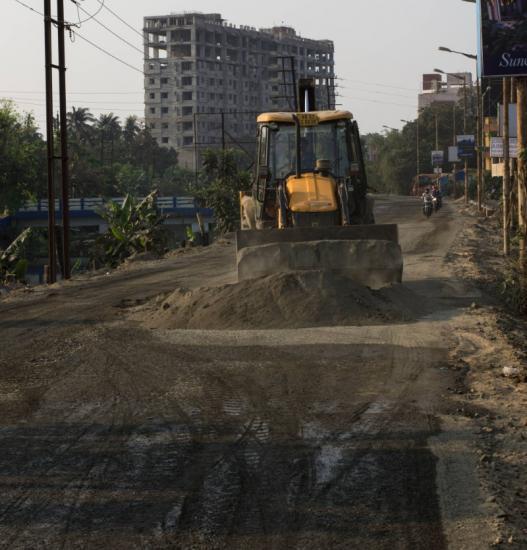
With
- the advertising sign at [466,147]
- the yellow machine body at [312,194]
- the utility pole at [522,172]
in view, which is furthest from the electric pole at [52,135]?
the advertising sign at [466,147]

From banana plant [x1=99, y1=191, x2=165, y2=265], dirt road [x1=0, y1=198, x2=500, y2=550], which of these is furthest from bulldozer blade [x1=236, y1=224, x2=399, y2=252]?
banana plant [x1=99, y1=191, x2=165, y2=265]

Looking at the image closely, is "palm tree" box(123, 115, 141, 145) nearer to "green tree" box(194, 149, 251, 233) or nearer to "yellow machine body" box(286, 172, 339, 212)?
"green tree" box(194, 149, 251, 233)

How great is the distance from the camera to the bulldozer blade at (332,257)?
16312 mm

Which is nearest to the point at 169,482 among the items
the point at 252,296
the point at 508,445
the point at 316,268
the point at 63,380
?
the point at 508,445

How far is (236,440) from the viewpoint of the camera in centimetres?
766

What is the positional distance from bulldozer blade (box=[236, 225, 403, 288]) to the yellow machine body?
1221mm

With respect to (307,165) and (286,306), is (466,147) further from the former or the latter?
(286,306)

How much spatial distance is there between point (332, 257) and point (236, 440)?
29.3 ft

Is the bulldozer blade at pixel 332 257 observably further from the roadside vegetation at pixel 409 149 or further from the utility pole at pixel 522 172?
the roadside vegetation at pixel 409 149

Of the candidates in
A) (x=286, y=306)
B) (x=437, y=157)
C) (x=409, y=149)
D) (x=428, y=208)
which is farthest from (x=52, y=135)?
(x=409, y=149)

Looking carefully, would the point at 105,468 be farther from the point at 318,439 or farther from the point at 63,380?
the point at 63,380

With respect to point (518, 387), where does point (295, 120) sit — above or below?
above

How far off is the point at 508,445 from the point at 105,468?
3065 millimetres

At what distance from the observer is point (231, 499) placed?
20.5 ft
